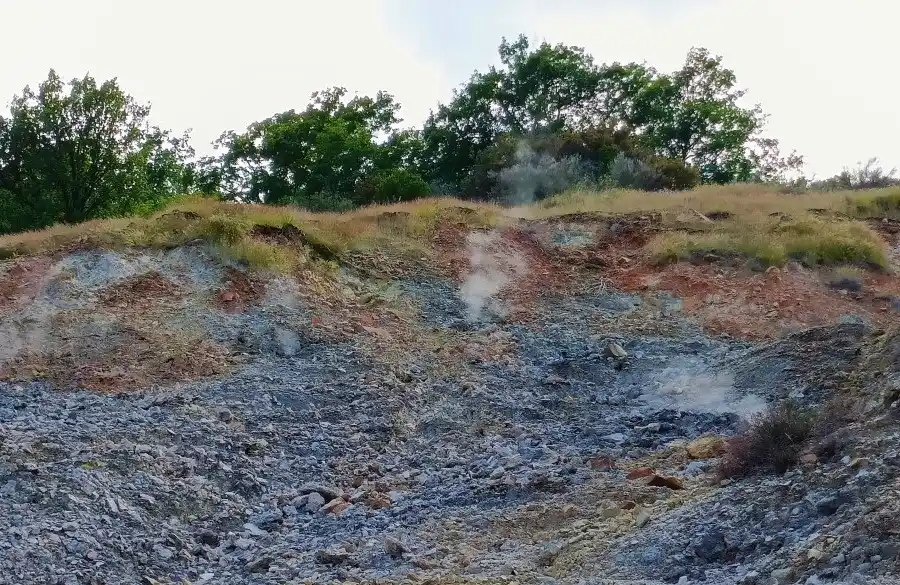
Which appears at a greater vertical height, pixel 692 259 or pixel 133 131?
pixel 133 131

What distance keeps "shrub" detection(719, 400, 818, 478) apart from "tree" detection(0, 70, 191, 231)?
18599 millimetres

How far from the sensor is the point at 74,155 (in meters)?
22.2

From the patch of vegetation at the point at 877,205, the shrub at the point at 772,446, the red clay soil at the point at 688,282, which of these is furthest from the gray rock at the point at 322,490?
the patch of vegetation at the point at 877,205

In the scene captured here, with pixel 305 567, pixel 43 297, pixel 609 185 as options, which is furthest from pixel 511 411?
pixel 609 185

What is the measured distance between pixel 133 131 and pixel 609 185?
12266 mm

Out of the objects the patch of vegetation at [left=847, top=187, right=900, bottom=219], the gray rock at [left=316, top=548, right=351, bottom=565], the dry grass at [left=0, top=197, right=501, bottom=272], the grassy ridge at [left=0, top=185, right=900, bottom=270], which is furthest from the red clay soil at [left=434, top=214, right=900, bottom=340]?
the gray rock at [left=316, top=548, right=351, bottom=565]

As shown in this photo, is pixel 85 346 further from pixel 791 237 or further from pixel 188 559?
pixel 791 237

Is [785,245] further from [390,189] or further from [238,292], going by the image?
[390,189]

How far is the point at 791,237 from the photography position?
15.7 m

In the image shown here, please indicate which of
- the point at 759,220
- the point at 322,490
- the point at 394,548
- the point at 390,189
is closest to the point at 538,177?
the point at 390,189

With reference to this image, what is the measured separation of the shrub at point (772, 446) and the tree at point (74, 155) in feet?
61.0

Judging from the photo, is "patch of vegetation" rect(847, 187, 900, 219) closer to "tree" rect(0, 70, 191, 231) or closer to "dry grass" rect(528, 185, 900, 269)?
"dry grass" rect(528, 185, 900, 269)

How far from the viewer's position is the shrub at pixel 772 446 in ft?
24.1

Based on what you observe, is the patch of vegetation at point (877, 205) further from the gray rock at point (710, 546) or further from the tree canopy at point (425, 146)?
the gray rock at point (710, 546)
